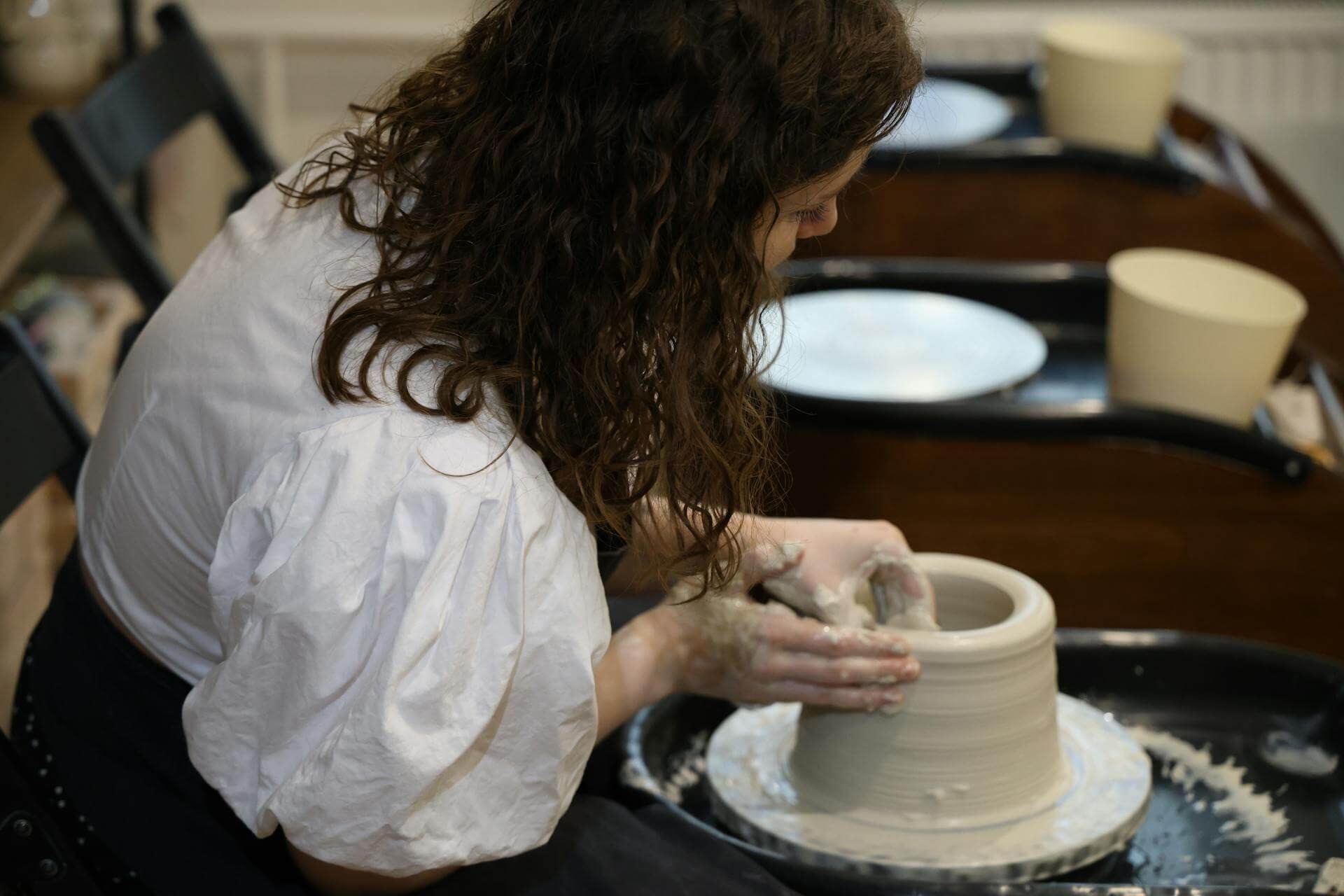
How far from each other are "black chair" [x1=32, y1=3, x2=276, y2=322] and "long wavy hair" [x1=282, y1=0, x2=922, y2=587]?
671 millimetres

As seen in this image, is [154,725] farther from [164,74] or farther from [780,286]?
[164,74]

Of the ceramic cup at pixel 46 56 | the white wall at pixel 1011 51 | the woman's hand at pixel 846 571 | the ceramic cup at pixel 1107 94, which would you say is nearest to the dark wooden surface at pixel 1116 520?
the woman's hand at pixel 846 571

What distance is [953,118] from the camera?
85.8 inches

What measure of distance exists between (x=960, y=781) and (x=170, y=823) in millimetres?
527

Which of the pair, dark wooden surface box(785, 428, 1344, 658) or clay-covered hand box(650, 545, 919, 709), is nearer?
clay-covered hand box(650, 545, 919, 709)

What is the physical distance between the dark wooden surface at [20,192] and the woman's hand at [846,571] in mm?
1169

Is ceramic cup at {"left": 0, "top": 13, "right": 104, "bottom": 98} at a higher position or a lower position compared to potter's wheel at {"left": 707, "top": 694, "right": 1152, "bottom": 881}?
higher

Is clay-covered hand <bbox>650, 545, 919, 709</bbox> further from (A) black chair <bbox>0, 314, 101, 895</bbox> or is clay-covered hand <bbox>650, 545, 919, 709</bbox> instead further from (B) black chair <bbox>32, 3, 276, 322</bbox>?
(B) black chair <bbox>32, 3, 276, 322</bbox>

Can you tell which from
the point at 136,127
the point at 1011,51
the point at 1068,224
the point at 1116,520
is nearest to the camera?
the point at 1116,520

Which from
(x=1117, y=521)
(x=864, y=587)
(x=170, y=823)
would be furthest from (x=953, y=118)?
(x=170, y=823)

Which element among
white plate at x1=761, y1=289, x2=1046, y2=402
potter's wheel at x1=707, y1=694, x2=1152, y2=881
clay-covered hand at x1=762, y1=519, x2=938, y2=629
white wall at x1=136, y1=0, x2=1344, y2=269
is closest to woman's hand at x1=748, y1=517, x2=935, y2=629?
clay-covered hand at x1=762, y1=519, x2=938, y2=629

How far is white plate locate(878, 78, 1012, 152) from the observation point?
6.63ft

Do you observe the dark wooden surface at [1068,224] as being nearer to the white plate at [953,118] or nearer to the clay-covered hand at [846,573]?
the white plate at [953,118]

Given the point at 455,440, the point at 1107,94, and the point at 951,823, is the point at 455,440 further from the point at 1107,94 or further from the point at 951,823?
the point at 1107,94
